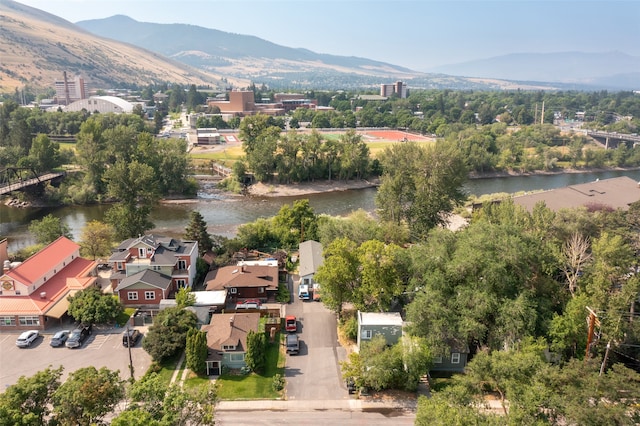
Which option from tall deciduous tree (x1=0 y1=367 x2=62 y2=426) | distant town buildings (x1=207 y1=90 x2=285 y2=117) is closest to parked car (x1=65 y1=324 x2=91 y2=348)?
tall deciduous tree (x1=0 y1=367 x2=62 y2=426)

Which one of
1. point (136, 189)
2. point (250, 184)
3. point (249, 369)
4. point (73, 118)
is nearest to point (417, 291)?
point (249, 369)

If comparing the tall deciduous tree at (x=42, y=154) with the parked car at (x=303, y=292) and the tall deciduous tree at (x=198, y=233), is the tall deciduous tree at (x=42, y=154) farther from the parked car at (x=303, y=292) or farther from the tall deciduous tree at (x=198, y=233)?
the parked car at (x=303, y=292)

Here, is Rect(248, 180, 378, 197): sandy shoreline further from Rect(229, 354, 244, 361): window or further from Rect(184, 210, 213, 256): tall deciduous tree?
Rect(229, 354, 244, 361): window

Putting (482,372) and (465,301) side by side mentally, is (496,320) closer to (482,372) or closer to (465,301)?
(465,301)

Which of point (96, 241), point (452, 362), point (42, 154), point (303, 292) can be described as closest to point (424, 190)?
point (303, 292)

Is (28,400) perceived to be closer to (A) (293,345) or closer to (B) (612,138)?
(A) (293,345)

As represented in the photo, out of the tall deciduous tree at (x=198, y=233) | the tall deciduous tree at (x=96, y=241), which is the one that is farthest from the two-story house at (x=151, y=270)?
the tall deciduous tree at (x=96, y=241)
